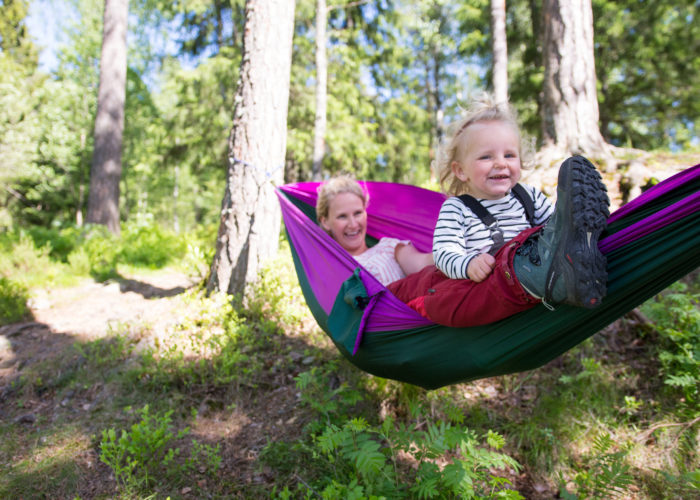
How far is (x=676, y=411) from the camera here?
1984mm

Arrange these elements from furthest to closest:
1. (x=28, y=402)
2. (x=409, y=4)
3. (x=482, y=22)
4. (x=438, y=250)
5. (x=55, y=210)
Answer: (x=55, y=210) → (x=409, y=4) → (x=482, y=22) → (x=28, y=402) → (x=438, y=250)

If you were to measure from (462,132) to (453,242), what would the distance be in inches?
17.6

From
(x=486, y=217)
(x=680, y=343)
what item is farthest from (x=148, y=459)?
(x=680, y=343)

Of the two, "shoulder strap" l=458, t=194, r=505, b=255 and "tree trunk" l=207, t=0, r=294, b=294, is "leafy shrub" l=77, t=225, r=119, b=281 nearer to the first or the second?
"tree trunk" l=207, t=0, r=294, b=294

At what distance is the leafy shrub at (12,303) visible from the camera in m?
3.62

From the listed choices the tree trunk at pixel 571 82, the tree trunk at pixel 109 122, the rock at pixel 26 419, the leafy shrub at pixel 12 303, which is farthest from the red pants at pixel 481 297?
the tree trunk at pixel 109 122

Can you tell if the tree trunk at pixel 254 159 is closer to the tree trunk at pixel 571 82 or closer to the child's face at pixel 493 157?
the child's face at pixel 493 157

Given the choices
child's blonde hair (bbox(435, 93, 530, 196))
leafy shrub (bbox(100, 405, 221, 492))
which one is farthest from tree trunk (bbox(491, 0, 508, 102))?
leafy shrub (bbox(100, 405, 221, 492))

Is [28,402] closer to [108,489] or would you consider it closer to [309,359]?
[108,489]

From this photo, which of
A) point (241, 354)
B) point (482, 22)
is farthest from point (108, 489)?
point (482, 22)

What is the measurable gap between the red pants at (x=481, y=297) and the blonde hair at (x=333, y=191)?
990mm

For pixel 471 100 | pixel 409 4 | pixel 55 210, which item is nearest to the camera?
pixel 471 100

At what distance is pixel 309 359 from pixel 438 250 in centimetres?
146

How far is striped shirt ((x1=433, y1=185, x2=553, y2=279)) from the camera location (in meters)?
1.46
